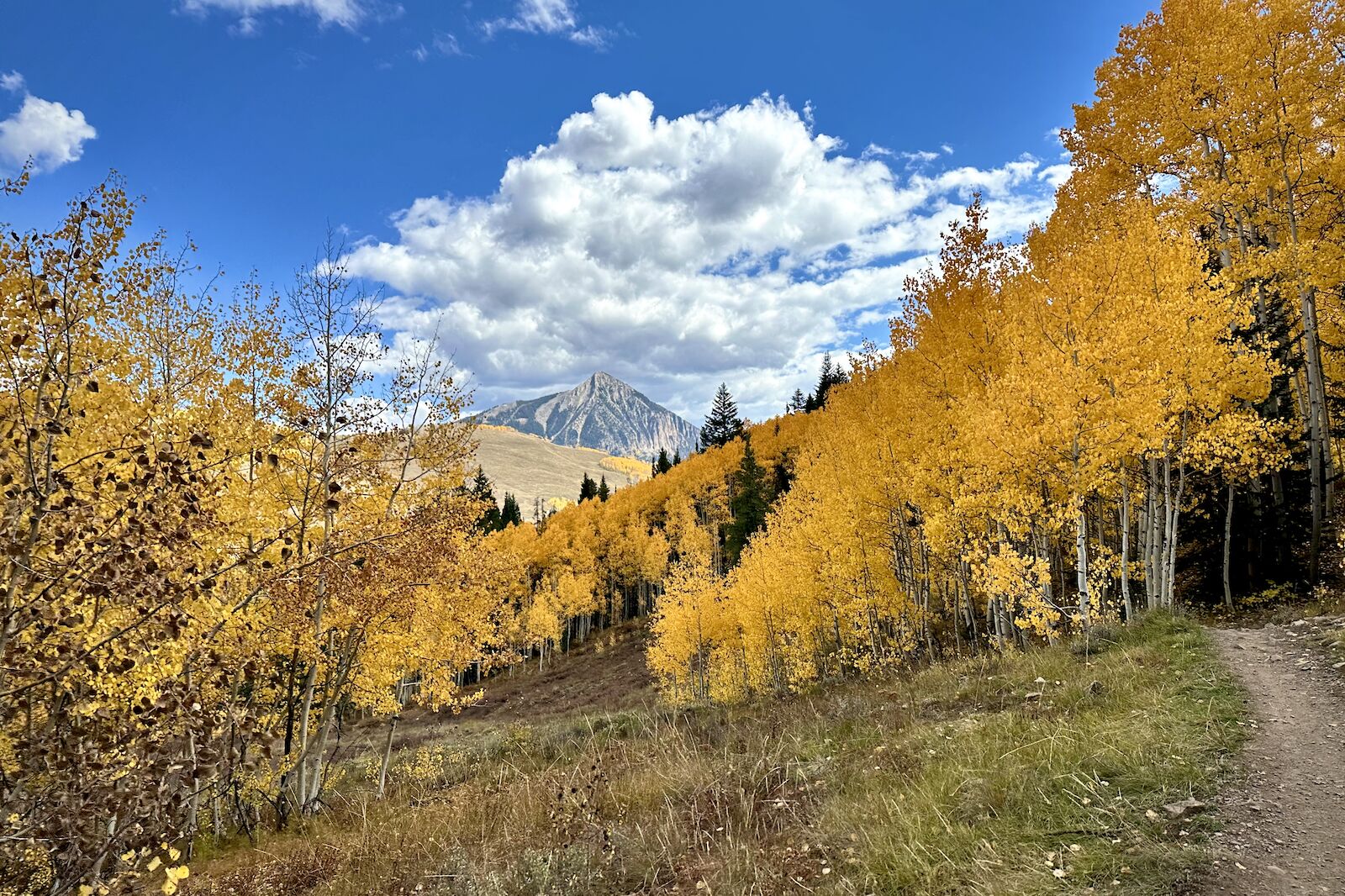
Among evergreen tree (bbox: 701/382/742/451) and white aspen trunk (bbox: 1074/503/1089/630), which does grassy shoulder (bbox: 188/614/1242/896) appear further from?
evergreen tree (bbox: 701/382/742/451)

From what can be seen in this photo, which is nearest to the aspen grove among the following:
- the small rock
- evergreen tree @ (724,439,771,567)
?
the small rock

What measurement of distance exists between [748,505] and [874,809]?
1644 inches

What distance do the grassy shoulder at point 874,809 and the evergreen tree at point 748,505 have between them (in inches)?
1421

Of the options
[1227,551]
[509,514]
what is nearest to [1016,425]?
[1227,551]

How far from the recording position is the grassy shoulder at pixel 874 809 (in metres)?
4.53

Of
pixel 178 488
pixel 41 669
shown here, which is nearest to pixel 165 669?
pixel 41 669

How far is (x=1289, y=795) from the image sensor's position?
15.0 feet

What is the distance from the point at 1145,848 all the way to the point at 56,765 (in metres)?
6.86

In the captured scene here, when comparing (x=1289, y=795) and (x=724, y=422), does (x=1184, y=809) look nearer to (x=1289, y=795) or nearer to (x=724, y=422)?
(x=1289, y=795)

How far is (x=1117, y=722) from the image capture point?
20.4ft

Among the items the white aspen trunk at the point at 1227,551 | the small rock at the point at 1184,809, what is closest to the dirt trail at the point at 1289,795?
the small rock at the point at 1184,809

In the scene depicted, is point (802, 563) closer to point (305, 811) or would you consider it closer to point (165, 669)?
point (305, 811)

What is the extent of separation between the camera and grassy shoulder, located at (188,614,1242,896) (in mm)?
4531

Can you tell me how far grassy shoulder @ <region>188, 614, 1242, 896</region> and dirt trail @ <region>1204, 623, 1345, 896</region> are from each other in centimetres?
19
